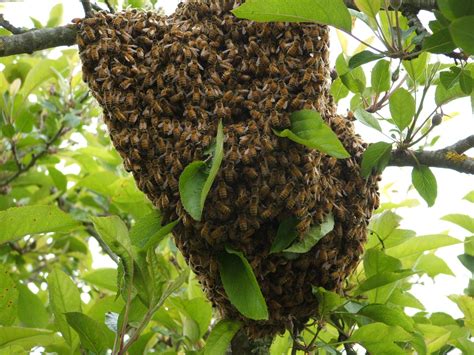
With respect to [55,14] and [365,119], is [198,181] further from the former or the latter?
[55,14]

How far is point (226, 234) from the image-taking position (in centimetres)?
181

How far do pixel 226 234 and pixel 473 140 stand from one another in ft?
2.70

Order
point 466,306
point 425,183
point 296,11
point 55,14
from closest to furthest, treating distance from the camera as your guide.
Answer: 1. point 296,11
2. point 425,183
3. point 466,306
4. point 55,14

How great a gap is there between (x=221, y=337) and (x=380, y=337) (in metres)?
0.45

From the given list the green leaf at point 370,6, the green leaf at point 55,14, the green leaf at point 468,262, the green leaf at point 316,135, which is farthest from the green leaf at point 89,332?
the green leaf at point 55,14

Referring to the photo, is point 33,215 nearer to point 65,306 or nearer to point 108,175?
point 65,306

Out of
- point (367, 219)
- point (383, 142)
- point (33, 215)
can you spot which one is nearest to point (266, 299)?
point (367, 219)

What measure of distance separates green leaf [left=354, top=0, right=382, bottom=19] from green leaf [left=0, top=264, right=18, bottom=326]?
3.90 ft

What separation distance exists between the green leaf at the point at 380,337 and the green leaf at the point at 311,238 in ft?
1.06

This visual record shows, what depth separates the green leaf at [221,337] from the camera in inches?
78.0

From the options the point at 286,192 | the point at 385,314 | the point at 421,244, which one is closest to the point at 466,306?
the point at 421,244

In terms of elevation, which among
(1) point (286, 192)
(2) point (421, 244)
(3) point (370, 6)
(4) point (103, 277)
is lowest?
(4) point (103, 277)

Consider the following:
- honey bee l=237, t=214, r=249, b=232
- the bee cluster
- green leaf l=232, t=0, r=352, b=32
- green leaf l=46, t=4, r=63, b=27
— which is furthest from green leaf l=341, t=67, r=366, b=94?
green leaf l=46, t=4, r=63, b=27

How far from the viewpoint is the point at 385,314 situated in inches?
81.0
